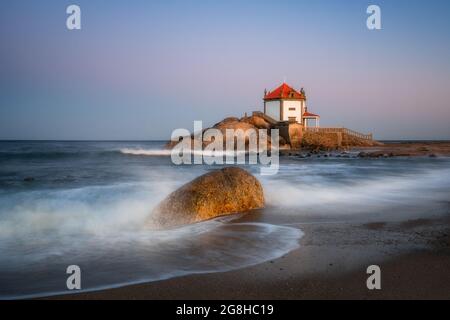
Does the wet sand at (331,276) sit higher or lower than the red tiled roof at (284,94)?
lower

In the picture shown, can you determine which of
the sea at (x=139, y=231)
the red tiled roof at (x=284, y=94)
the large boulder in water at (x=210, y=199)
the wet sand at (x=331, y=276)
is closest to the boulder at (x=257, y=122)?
the red tiled roof at (x=284, y=94)

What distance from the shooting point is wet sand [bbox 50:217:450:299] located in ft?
15.4

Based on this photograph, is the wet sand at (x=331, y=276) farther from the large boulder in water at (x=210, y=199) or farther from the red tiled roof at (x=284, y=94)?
the red tiled roof at (x=284, y=94)

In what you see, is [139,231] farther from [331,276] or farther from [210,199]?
[331,276]

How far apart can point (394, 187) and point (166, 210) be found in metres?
10.1

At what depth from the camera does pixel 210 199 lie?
30.9 ft

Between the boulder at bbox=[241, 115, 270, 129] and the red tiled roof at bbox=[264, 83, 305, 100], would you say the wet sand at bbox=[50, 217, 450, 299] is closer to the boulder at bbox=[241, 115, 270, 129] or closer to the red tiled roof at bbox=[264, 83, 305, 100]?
the boulder at bbox=[241, 115, 270, 129]

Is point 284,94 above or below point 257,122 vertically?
above

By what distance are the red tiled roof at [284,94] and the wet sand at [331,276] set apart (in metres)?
46.8

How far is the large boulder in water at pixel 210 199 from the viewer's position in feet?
29.3

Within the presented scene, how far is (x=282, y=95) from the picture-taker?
2072 inches

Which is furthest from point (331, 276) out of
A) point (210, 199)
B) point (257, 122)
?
point (257, 122)

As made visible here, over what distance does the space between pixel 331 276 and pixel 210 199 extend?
15.1 ft
